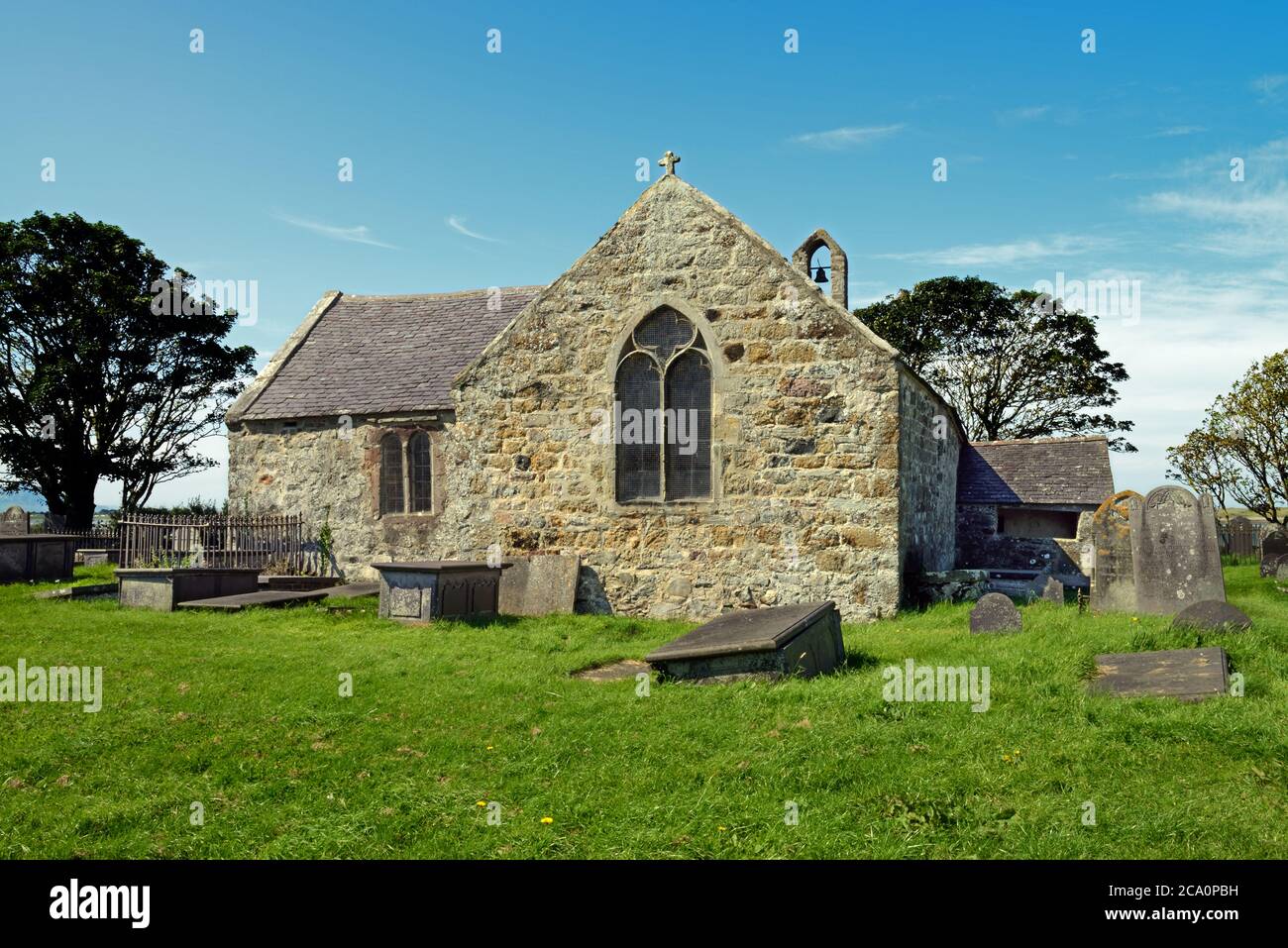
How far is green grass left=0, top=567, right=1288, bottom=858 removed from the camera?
211 inches

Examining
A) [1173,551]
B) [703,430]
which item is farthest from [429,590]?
[1173,551]

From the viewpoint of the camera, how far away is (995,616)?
36.4 ft

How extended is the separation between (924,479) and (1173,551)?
169 inches

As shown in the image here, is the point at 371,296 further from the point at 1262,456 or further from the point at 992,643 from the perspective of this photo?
the point at 1262,456

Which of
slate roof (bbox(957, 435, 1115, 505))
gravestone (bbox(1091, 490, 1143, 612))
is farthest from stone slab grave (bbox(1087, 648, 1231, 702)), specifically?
slate roof (bbox(957, 435, 1115, 505))

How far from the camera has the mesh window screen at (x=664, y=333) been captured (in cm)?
1461

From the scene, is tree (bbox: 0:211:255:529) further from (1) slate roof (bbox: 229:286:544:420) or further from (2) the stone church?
(2) the stone church

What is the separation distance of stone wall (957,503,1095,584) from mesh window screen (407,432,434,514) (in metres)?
12.3

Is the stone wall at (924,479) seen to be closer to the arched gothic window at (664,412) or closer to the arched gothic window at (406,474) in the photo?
the arched gothic window at (664,412)

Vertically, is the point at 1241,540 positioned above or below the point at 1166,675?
above

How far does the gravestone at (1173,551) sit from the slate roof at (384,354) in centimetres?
1334

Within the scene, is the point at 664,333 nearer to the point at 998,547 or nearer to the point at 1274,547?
the point at 998,547

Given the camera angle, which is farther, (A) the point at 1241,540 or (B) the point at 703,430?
(A) the point at 1241,540

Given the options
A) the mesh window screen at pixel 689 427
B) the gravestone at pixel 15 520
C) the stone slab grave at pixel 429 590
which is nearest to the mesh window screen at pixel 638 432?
the mesh window screen at pixel 689 427
